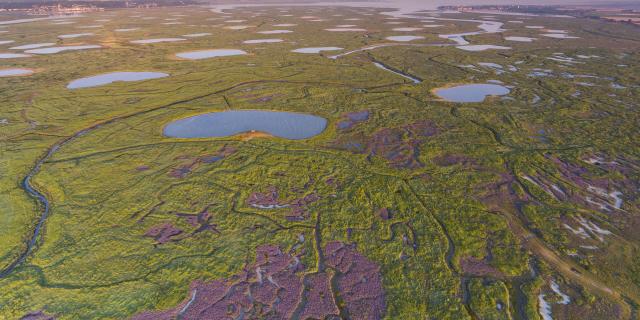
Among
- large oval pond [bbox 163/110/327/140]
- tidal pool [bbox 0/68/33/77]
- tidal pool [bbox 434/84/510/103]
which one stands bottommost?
large oval pond [bbox 163/110/327/140]

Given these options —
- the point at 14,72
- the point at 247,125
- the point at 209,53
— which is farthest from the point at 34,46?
the point at 247,125

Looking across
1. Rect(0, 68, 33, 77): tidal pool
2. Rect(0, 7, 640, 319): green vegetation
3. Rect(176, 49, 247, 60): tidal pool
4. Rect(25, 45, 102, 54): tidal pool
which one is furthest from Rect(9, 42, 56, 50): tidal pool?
Rect(0, 7, 640, 319): green vegetation

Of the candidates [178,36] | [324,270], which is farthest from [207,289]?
[178,36]

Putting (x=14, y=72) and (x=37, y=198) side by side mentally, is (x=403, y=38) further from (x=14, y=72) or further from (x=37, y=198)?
(x=37, y=198)

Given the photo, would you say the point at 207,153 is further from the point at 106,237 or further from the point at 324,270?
the point at 324,270

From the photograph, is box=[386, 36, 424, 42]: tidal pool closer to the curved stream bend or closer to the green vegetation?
the green vegetation
